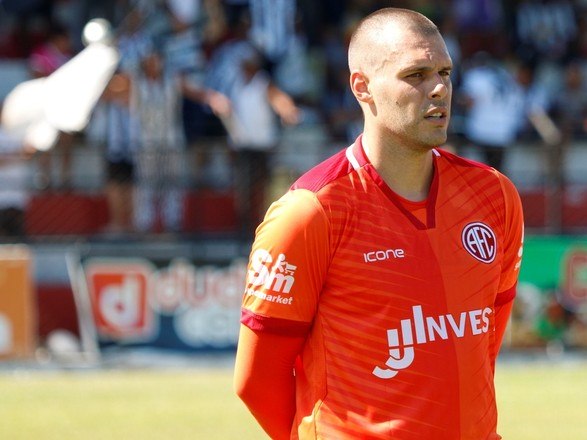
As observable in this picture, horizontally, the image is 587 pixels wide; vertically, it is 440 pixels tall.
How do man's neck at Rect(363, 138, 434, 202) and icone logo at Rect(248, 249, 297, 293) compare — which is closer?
icone logo at Rect(248, 249, 297, 293)

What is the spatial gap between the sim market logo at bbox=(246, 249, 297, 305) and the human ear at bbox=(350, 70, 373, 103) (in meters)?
0.60

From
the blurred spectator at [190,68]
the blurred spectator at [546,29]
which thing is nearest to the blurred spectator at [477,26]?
the blurred spectator at [546,29]

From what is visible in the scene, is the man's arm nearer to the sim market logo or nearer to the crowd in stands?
the sim market logo

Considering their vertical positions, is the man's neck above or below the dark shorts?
above

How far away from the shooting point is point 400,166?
426 cm

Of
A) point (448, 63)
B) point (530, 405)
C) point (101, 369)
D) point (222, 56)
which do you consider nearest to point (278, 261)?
point (448, 63)

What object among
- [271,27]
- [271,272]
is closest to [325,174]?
[271,272]

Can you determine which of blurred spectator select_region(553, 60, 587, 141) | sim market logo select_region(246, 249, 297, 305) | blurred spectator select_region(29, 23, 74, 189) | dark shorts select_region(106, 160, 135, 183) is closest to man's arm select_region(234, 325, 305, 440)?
sim market logo select_region(246, 249, 297, 305)

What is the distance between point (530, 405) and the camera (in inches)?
464

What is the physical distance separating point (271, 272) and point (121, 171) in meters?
11.0

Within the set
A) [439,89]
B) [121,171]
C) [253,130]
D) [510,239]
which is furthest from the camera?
[253,130]

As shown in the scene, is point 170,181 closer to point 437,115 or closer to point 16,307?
point 16,307

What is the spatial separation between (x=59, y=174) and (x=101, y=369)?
2.40m

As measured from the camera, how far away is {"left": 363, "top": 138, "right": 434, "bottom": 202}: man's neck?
167 inches
